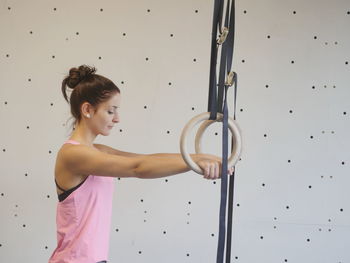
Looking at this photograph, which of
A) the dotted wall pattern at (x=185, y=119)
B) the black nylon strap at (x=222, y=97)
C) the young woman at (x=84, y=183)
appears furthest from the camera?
the dotted wall pattern at (x=185, y=119)

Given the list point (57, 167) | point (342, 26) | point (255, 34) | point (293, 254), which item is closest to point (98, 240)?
point (57, 167)

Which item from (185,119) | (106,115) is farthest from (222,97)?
(185,119)

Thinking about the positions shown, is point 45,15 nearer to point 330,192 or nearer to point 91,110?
point 91,110

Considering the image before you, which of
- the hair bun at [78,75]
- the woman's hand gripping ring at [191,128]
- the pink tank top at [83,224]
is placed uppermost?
the hair bun at [78,75]

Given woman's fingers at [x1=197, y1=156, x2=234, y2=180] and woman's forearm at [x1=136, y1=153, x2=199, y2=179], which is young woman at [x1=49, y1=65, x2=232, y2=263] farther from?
woman's fingers at [x1=197, y1=156, x2=234, y2=180]

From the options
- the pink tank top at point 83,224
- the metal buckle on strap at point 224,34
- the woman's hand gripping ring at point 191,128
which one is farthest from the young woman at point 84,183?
the metal buckle on strap at point 224,34

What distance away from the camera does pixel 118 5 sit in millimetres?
1471

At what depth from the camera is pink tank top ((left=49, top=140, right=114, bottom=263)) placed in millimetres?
976

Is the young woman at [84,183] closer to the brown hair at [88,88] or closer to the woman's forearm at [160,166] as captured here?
the brown hair at [88,88]

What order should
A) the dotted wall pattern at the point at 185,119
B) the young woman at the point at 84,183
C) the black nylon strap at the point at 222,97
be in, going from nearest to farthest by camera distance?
the black nylon strap at the point at 222,97 → the young woman at the point at 84,183 → the dotted wall pattern at the point at 185,119

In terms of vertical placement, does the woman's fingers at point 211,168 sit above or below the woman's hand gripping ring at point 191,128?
below

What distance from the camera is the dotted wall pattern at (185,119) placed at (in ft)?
4.70

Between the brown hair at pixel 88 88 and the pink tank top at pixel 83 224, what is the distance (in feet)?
0.35

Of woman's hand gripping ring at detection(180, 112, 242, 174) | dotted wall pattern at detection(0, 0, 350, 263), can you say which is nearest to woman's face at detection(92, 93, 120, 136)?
woman's hand gripping ring at detection(180, 112, 242, 174)
